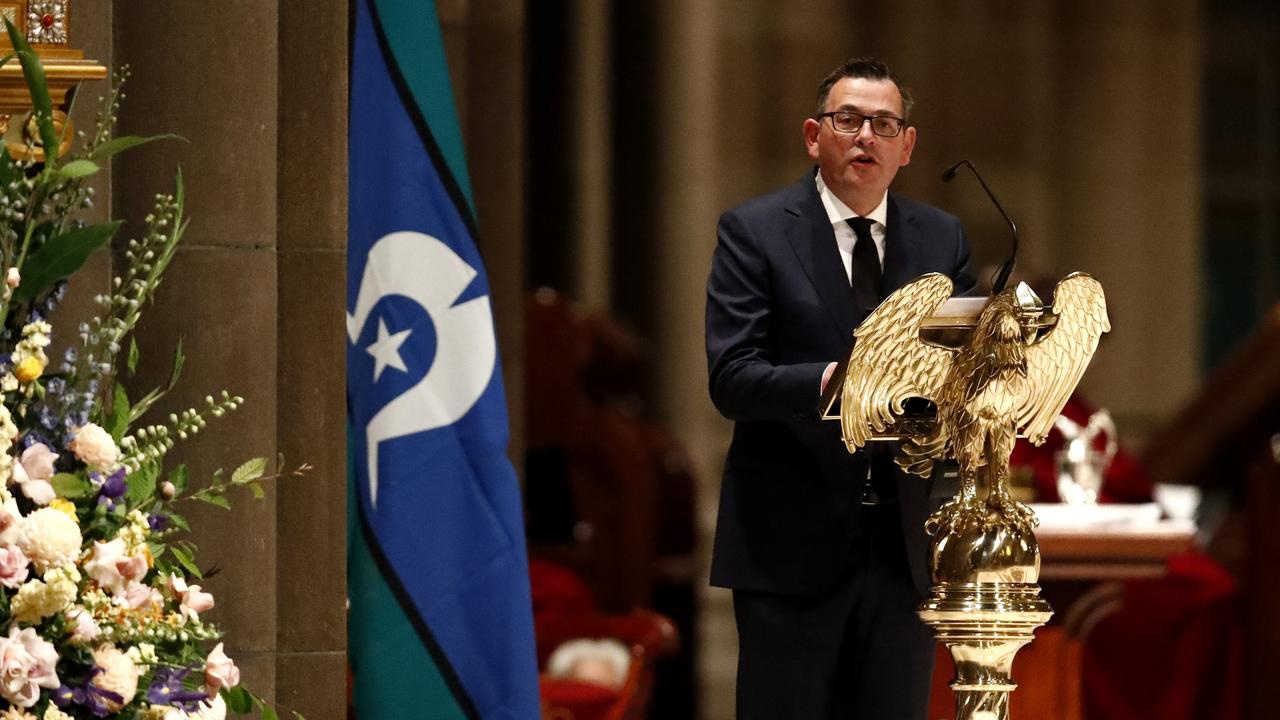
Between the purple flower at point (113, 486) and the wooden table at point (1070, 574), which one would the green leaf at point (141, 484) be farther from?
the wooden table at point (1070, 574)

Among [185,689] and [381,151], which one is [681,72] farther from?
[185,689]

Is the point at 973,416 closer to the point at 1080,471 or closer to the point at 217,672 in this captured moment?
the point at 217,672

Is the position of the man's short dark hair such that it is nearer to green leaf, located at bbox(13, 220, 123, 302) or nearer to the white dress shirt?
the white dress shirt

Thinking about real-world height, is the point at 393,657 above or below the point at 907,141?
below

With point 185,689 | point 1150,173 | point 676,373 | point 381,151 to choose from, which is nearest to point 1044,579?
point 381,151

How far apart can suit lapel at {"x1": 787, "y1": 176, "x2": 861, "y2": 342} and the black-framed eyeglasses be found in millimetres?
203

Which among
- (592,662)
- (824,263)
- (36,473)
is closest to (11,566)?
(36,473)

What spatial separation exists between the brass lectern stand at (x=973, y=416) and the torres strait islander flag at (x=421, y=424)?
5.27 ft

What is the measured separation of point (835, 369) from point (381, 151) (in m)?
1.83

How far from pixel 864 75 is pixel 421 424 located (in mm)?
1527

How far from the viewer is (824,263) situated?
12.9 feet

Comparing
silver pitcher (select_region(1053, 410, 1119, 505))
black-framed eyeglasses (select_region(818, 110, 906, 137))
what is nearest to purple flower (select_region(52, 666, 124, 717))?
black-framed eyeglasses (select_region(818, 110, 906, 137))

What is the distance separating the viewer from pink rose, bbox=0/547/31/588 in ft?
10.3

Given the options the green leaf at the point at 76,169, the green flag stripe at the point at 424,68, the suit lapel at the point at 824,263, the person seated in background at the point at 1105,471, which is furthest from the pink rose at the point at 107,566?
the person seated in background at the point at 1105,471
